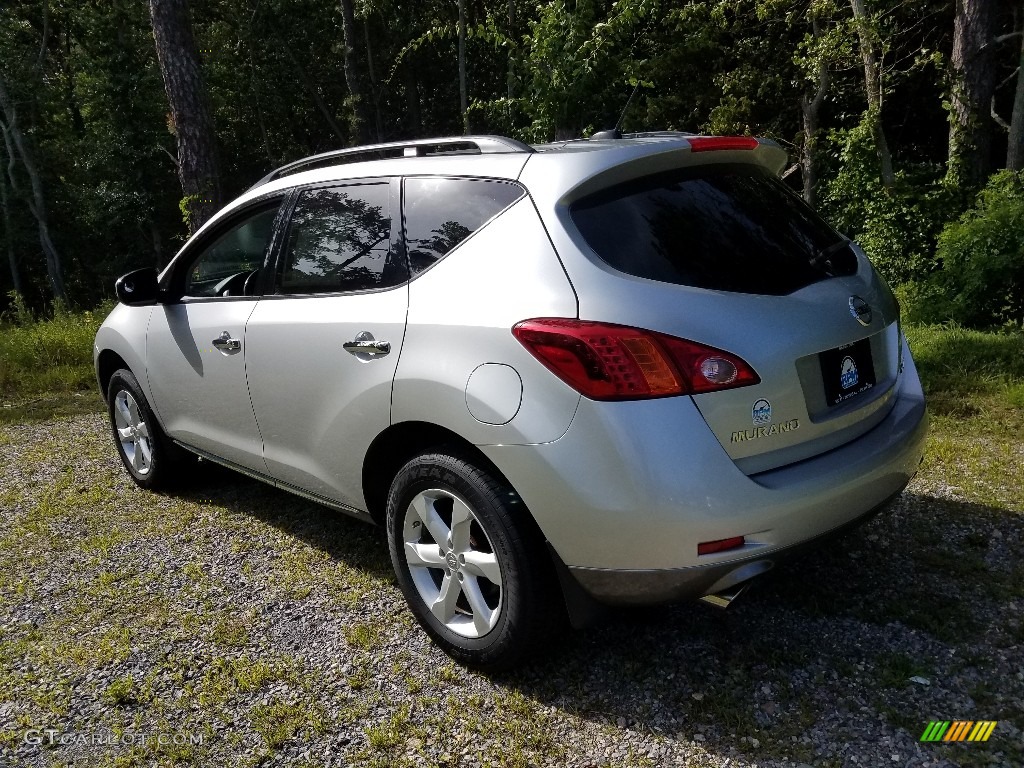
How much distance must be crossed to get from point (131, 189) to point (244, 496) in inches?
1241

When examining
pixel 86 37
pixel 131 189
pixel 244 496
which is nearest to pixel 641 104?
pixel 244 496

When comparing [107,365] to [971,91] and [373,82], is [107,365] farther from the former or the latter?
[373,82]

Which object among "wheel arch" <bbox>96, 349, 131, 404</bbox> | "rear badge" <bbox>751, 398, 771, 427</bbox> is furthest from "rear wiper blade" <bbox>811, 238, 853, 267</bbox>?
"wheel arch" <bbox>96, 349, 131, 404</bbox>

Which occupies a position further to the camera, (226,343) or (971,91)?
(971,91)

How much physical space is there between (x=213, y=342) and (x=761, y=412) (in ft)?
8.62

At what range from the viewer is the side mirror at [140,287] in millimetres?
4242

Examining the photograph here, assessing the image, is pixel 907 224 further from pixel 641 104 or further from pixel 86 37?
pixel 86 37

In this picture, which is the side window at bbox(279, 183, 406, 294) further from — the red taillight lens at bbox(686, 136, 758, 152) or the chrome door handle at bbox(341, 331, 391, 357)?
the red taillight lens at bbox(686, 136, 758, 152)

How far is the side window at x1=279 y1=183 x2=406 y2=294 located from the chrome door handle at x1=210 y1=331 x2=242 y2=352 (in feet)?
1.15

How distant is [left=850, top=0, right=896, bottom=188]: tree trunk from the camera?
37.4ft

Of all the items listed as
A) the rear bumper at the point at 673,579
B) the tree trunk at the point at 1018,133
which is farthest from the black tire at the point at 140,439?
the tree trunk at the point at 1018,133

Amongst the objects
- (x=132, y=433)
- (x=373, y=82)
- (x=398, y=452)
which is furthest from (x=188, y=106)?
(x=373, y=82)

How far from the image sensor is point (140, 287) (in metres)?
4.25

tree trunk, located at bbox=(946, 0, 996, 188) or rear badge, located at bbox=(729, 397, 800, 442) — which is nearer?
rear badge, located at bbox=(729, 397, 800, 442)
